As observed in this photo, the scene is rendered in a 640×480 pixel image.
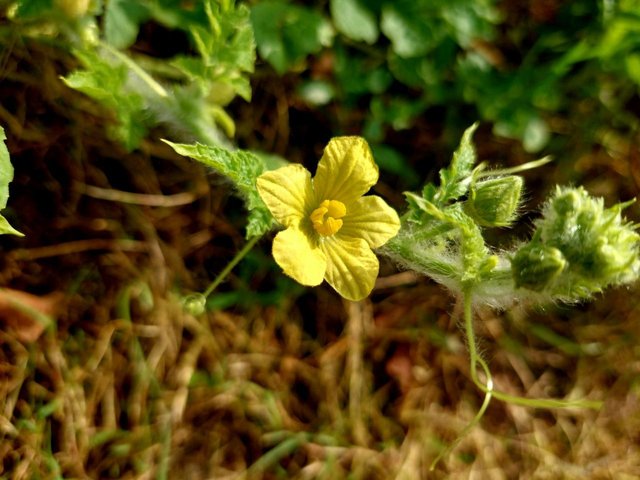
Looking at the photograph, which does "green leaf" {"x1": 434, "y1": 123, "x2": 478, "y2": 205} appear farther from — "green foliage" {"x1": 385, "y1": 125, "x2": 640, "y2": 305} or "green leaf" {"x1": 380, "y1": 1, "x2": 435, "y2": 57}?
"green leaf" {"x1": 380, "y1": 1, "x2": 435, "y2": 57}

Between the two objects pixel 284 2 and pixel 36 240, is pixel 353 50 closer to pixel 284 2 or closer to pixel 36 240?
pixel 284 2

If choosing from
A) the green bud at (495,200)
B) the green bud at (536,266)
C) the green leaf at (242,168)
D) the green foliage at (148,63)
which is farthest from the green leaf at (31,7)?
the green bud at (536,266)

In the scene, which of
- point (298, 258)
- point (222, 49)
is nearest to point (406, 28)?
point (222, 49)

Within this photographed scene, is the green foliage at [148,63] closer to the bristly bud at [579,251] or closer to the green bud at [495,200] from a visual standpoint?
the green bud at [495,200]

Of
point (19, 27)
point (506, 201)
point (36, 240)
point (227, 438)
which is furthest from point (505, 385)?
point (19, 27)

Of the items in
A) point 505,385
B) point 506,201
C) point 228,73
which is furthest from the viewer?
point 505,385
